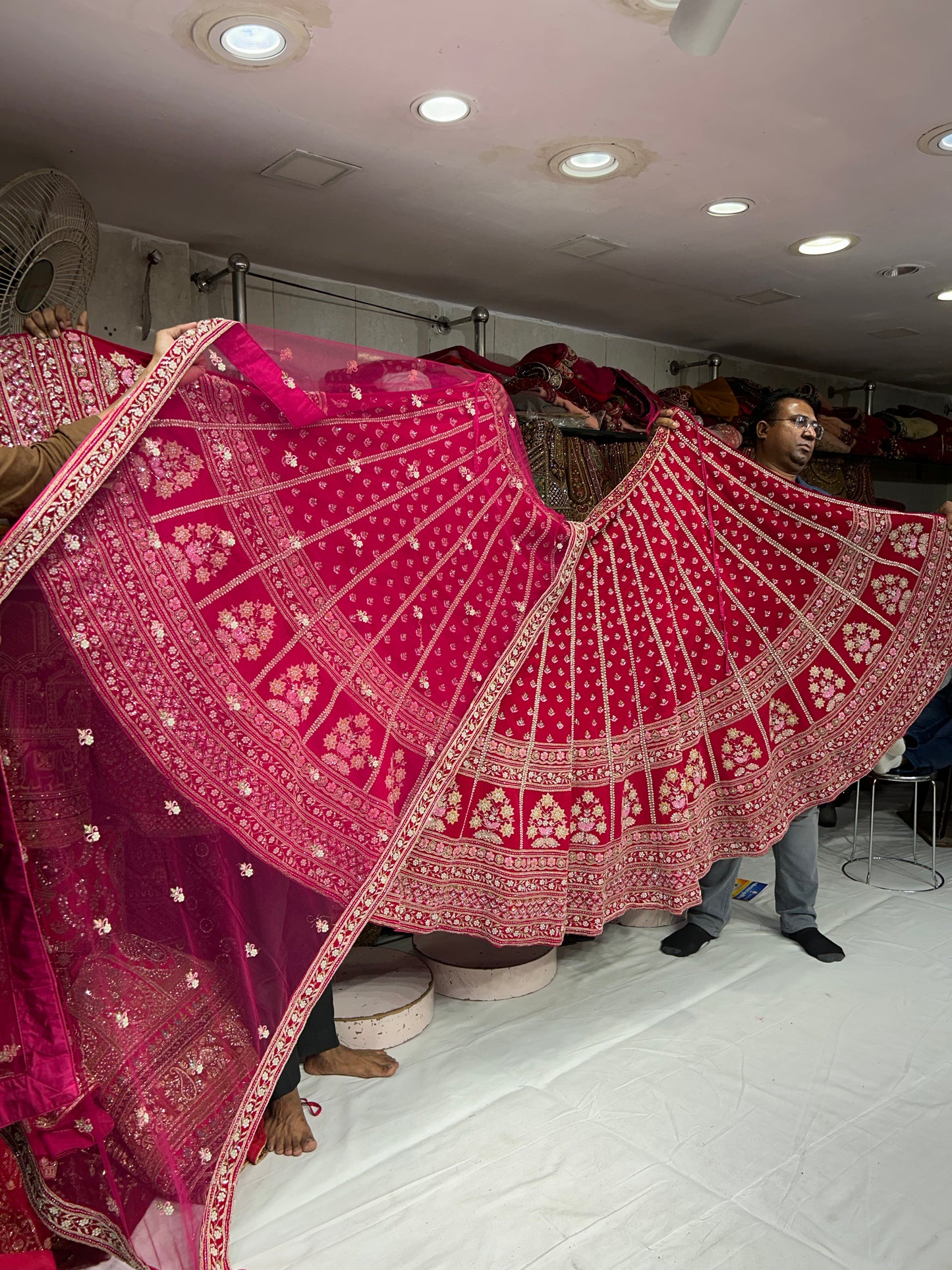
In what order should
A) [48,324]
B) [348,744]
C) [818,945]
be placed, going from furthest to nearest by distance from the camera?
[818,945]
[48,324]
[348,744]

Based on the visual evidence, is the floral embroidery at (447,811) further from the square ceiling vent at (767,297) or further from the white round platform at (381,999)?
the square ceiling vent at (767,297)

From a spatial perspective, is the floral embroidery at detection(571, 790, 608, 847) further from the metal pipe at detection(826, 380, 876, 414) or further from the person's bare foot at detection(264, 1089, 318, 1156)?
the metal pipe at detection(826, 380, 876, 414)

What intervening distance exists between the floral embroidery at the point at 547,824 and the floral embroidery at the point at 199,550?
2.82 ft

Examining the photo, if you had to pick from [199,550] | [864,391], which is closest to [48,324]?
[199,550]

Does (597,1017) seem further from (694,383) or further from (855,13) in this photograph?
(694,383)

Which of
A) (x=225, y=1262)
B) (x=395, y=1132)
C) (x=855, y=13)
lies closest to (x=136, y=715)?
(x=225, y=1262)

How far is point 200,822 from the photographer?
1444 millimetres

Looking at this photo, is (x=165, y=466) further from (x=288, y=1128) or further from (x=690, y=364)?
(x=690, y=364)

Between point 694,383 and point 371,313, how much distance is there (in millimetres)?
Answer: 1996

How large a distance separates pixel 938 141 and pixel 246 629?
2.09 metres

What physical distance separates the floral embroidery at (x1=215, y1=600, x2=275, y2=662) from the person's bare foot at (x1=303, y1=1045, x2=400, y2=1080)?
1022mm

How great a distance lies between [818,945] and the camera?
261cm

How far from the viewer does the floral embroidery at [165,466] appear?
139 centimetres

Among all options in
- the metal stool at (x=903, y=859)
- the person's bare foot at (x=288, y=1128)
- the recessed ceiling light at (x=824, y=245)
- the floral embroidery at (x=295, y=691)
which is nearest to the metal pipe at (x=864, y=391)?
the recessed ceiling light at (x=824, y=245)
